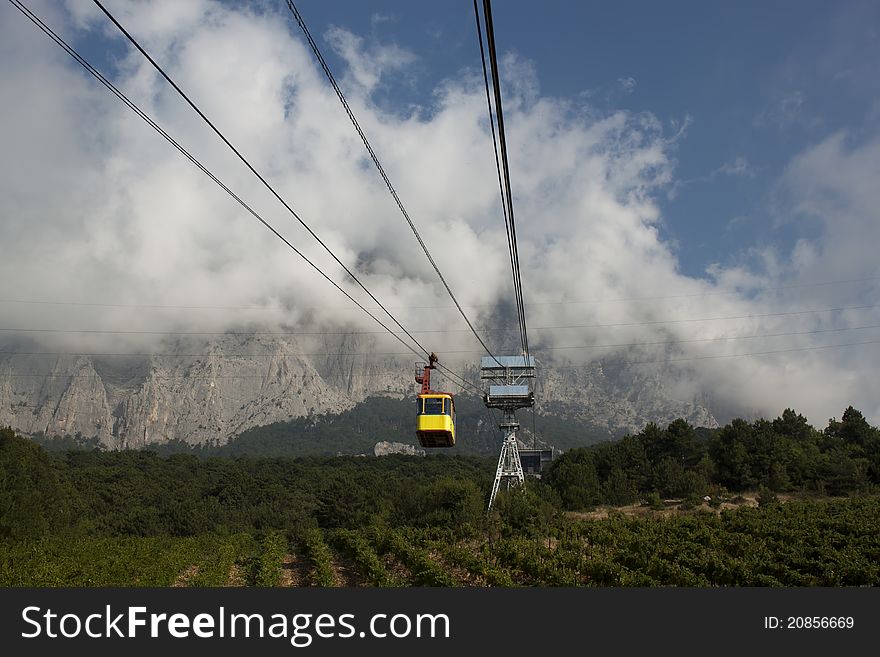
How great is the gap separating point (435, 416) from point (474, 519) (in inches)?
1577

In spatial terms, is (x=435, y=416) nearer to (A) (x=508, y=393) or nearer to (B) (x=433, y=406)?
(B) (x=433, y=406)

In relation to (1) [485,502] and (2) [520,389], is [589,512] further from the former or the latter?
(2) [520,389]

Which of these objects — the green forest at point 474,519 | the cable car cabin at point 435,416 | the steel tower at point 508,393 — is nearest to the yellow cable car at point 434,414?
the cable car cabin at point 435,416

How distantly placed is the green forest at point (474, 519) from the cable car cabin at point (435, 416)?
8240 mm

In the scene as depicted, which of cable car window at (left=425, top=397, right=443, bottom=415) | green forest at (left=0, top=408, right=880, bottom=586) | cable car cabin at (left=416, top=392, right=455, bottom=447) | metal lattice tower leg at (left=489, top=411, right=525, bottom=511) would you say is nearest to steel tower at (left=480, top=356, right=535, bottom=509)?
metal lattice tower leg at (left=489, top=411, right=525, bottom=511)

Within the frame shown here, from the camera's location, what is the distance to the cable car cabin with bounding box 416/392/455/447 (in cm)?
3803

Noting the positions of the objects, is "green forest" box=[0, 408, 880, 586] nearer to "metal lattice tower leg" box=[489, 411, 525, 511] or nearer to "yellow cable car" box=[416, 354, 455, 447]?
"metal lattice tower leg" box=[489, 411, 525, 511]

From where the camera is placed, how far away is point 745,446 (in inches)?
3920

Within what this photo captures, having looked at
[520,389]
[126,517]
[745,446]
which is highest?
[520,389]

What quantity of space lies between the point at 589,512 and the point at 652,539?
42727 millimetres

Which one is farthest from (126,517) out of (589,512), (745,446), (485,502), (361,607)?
(361,607)

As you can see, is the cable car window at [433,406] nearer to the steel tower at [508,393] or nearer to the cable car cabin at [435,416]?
the cable car cabin at [435,416]

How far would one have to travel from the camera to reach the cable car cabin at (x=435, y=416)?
38.0 metres

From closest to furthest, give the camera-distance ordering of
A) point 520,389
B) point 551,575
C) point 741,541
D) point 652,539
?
point 551,575 → point 741,541 → point 652,539 → point 520,389
